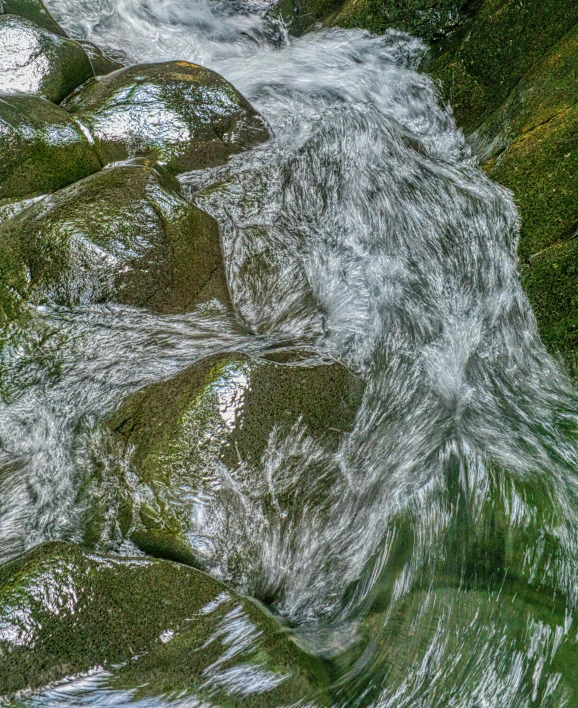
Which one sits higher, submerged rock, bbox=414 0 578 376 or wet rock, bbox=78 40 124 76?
submerged rock, bbox=414 0 578 376

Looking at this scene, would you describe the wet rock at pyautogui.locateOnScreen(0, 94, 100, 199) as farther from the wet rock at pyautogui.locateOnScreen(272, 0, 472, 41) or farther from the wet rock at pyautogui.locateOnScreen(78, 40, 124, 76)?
the wet rock at pyautogui.locateOnScreen(272, 0, 472, 41)

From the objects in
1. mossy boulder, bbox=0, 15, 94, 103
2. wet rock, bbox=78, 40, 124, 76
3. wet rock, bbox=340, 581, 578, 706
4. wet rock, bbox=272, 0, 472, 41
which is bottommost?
wet rock, bbox=340, 581, 578, 706

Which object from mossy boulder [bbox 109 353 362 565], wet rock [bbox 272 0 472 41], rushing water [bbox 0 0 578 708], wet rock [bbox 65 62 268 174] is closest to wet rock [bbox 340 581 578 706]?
rushing water [bbox 0 0 578 708]

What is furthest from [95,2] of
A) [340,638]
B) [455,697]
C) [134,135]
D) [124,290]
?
[455,697]

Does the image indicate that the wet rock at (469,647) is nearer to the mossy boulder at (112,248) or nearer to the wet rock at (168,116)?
the mossy boulder at (112,248)

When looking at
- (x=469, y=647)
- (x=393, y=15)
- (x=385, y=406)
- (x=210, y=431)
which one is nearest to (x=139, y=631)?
(x=210, y=431)

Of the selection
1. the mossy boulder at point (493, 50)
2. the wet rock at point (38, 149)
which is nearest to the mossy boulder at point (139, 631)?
the wet rock at point (38, 149)

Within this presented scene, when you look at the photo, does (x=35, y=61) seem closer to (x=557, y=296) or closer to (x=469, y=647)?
(x=557, y=296)
